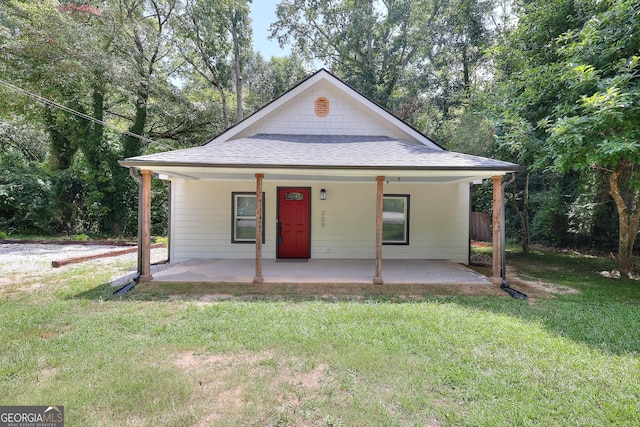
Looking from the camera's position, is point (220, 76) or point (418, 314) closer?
point (418, 314)

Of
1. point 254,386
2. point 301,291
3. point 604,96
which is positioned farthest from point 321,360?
point 604,96

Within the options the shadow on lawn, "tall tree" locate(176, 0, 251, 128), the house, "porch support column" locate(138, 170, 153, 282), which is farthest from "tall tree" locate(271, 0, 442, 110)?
"porch support column" locate(138, 170, 153, 282)

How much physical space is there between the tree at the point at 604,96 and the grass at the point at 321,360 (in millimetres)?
2927

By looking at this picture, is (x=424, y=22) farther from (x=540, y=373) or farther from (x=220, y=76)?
(x=540, y=373)

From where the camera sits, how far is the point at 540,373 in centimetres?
Result: 303

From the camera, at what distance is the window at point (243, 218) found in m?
8.80

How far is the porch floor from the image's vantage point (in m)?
6.50

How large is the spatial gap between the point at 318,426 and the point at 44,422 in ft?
7.10

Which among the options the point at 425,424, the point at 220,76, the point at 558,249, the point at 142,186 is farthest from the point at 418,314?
the point at 220,76

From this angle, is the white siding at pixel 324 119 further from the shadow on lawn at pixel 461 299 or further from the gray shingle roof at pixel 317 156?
the shadow on lawn at pixel 461 299

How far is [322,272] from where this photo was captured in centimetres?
719

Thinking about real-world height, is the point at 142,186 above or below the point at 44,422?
above

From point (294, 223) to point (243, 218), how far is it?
152 cm

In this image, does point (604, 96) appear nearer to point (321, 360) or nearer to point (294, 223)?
point (321, 360)
